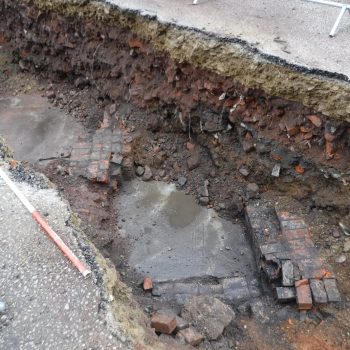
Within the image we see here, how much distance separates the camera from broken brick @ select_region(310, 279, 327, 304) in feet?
11.7

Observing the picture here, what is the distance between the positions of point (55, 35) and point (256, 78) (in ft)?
11.6

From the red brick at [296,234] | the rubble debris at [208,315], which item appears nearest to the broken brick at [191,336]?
the rubble debris at [208,315]

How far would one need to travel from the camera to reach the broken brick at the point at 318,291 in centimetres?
356

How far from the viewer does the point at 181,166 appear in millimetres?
5191

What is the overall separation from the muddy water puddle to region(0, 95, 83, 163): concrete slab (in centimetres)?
130

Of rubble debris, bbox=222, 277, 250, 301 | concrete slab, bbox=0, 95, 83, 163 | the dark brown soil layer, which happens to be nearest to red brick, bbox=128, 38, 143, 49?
the dark brown soil layer

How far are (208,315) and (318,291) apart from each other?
41.2 inches

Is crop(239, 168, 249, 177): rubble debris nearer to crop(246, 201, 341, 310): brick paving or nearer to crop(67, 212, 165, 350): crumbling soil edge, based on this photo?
crop(246, 201, 341, 310): brick paving

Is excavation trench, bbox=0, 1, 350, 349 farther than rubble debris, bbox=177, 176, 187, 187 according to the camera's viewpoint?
No

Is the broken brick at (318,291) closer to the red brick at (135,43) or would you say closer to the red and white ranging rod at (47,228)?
the red and white ranging rod at (47,228)

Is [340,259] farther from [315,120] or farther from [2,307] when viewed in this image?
[2,307]

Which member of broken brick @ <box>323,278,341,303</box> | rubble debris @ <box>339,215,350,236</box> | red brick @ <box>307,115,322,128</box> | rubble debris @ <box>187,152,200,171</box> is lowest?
rubble debris @ <box>187,152,200,171</box>

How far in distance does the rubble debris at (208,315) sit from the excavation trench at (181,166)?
0.12 meters

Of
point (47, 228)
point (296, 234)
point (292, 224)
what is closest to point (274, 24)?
point (292, 224)
